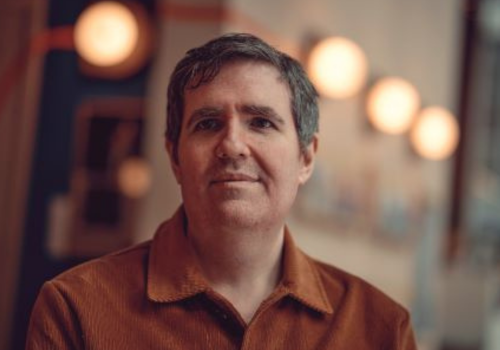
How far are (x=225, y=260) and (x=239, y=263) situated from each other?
3 cm

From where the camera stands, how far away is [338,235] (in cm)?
735

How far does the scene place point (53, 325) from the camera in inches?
72.3

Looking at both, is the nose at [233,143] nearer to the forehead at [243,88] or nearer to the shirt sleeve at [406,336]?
the forehead at [243,88]

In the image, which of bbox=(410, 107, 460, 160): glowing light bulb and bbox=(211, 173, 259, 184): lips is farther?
bbox=(410, 107, 460, 160): glowing light bulb

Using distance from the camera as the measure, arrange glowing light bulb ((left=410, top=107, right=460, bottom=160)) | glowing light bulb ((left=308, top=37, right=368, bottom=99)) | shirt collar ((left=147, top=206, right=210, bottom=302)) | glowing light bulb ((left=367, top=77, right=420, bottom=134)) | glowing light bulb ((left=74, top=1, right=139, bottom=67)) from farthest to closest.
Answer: glowing light bulb ((left=410, top=107, right=460, bottom=160)) < glowing light bulb ((left=367, top=77, right=420, bottom=134)) < glowing light bulb ((left=308, top=37, right=368, bottom=99)) < glowing light bulb ((left=74, top=1, right=139, bottom=67)) < shirt collar ((left=147, top=206, right=210, bottom=302))

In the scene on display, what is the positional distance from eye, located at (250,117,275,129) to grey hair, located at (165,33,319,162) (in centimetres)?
8

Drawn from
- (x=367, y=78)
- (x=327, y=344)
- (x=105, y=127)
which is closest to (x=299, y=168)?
(x=327, y=344)

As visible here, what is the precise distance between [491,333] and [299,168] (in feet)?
26.8

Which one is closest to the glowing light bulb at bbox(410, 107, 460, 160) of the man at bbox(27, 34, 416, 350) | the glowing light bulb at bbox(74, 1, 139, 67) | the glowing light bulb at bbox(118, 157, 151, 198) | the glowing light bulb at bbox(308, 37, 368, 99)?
the glowing light bulb at bbox(308, 37, 368, 99)

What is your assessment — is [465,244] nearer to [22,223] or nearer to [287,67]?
[22,223]

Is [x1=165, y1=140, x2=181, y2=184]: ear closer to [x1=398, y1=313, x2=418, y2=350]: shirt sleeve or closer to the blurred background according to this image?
[x1=398, y1=313, x2=418, y2=350]: shirt sleeve

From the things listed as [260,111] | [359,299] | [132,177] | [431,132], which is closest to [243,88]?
[260,111]

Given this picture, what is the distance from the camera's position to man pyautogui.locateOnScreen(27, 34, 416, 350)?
1871 millimetres

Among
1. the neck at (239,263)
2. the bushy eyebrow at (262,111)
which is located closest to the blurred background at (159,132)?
the neck at (239,263)
